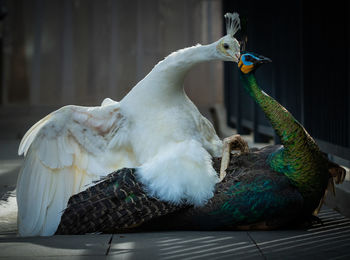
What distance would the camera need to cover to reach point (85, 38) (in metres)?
14.3

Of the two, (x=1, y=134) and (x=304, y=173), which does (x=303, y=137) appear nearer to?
(x=304, y=173)

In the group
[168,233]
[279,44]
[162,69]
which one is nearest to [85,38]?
[279,44]

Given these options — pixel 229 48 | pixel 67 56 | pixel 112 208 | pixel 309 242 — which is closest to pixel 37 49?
pixel 67 56

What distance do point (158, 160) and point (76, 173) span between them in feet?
2.39

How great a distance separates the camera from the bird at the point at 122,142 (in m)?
3.90

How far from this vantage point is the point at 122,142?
13.8ft

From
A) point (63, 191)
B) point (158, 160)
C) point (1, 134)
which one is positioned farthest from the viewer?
point (1, 134)

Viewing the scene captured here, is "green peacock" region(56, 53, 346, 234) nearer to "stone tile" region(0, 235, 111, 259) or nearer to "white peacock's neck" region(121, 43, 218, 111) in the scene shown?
"stone tile" region(0, 235, 111, 259)

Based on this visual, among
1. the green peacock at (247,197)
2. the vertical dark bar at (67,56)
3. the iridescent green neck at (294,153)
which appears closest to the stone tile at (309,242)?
the green peacock at (247,197)

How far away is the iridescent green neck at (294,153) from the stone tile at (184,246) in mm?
514

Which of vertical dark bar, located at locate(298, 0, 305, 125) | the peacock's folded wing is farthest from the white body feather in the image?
vertical dark bar, located at locate(298, 0, 305, 125)

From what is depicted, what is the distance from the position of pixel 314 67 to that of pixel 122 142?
241cm

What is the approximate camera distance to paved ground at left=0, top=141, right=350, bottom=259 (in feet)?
9.39

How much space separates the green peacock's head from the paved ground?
1126mm
